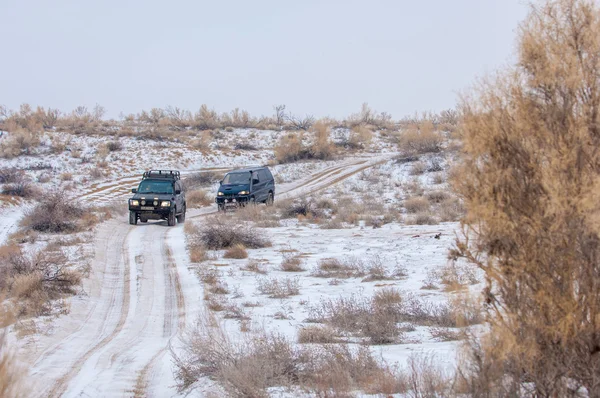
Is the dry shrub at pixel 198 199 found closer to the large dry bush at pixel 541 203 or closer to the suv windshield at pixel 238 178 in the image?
the suv windshield at pixel 238 178

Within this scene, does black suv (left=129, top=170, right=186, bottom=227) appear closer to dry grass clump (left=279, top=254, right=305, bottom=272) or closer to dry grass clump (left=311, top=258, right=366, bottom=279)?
dry grass clump (left=279, top=254, right=305, bottom=272)

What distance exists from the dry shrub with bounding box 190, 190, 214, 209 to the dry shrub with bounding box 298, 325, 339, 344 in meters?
23.1

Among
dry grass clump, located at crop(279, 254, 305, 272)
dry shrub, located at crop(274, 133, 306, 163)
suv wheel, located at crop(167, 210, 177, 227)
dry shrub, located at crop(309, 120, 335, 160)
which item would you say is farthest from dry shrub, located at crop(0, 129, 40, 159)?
dry grass clump, located at crop(279, 254, 305, 272)

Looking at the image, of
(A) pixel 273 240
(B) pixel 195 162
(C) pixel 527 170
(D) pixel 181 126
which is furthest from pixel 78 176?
(C) pixel 527 170

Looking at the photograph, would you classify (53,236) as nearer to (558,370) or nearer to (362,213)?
(362,213)

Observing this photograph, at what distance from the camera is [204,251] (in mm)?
16641

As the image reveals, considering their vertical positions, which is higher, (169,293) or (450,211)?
(450,211)

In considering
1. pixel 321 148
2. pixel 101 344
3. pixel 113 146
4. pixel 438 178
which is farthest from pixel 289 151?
pixel 101 344

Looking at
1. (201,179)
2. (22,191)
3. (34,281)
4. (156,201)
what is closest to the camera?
(34,281)

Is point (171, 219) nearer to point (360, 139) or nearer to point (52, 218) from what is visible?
point (52, 218)

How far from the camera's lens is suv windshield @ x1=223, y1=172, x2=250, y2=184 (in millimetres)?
27500

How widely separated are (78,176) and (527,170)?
35.7 metres

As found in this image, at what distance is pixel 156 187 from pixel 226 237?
20.5ft

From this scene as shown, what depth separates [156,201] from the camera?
22.3 meters
